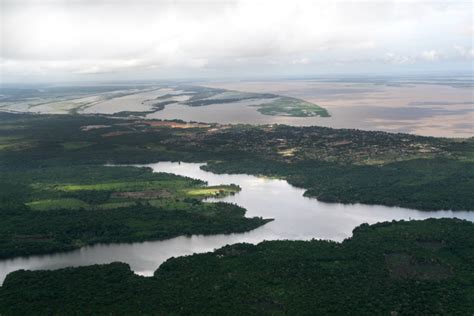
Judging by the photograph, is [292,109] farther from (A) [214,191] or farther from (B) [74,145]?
(A) [214,191]

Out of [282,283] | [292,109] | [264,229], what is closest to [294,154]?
[264,229]

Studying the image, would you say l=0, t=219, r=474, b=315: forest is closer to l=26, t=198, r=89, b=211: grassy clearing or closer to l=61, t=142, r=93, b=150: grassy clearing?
l=26, t=198, r=89, b=211: grassy clearing

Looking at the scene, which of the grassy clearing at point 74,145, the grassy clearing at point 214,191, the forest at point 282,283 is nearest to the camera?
the forest at point 282,283

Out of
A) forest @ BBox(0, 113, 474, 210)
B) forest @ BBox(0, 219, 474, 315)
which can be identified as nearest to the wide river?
forest @ BBox(0, 219, 474, 315)

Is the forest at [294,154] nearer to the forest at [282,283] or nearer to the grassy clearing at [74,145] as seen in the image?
the grassy clearing at [74,145]

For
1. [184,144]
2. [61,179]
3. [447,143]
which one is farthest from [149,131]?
[447,143]

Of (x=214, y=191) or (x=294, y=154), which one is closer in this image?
(x=214, y=191)

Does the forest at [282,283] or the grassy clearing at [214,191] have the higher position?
the grassy clearing at [214,191]

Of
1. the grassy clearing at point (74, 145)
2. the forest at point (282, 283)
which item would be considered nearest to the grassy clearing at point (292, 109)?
the grassy clearing at point (74, 145)
